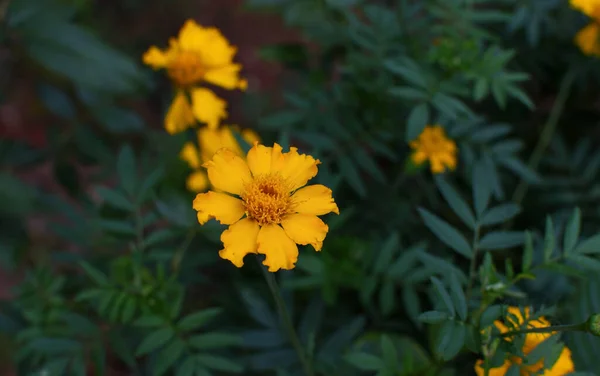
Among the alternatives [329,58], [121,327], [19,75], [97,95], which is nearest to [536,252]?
[329,58]

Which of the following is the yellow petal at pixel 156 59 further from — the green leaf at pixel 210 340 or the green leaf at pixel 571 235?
the green leaf at pixel 571 235

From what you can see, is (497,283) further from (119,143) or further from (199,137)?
(119,143)

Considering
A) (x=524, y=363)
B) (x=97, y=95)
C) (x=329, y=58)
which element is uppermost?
(x=97, y=95)

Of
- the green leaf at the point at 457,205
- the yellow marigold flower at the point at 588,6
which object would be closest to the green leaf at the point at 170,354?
the green leaf at the point at 457,205

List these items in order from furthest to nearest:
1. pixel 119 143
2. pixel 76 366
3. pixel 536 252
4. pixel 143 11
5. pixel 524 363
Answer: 1. pixel 143 11
2. pixel 119 143
3. pixel 536 252
4. pixel 76 366
5. pixel 524 363

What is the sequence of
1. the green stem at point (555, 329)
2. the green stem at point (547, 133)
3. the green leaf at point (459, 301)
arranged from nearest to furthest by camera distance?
the green stem at point (555, 329) < the green leaf at point (459, 301) < the green stem at point (547, 133)

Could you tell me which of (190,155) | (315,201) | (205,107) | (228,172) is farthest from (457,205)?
(190,155)

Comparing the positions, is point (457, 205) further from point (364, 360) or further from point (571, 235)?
point (364, 360)
